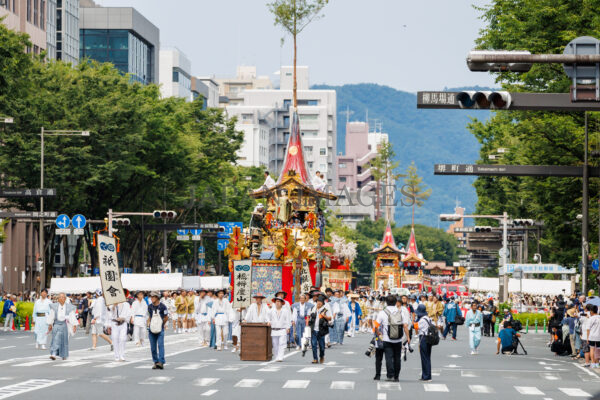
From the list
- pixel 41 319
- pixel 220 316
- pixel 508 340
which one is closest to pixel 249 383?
pixel 220 316

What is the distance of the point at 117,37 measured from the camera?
396 ft

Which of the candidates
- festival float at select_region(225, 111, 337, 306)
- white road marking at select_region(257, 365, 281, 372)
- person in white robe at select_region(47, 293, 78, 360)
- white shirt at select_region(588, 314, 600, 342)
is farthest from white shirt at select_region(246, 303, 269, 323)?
festival float at select_region(225, 111, 337, 306)

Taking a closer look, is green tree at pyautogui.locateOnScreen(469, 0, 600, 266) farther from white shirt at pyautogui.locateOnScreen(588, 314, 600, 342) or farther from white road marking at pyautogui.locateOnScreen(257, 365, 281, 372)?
white road marking at pyautogui.locateOnScreen(257, 365, 281, 372)

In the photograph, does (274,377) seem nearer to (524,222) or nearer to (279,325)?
(279,325)

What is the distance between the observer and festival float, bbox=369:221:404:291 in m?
116

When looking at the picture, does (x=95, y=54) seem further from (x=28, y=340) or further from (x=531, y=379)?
(x=531, y=379)

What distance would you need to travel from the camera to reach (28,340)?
3941cm

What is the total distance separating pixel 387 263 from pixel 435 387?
97682 millimetres

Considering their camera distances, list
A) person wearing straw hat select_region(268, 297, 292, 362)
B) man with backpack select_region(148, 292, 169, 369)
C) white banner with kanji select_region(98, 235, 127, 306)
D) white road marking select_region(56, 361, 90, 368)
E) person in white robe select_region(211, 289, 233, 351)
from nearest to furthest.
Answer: man with backpack select_region(148, 292, 169, 369) < white road marking select_region(56, 361, 90, 368) < white banner with kanji select_region(98, 235, 127, 306) < person wearing straw hat select_region(268, 297, 292, 362) < person in white robe select_region(211, 289, 233, 351)

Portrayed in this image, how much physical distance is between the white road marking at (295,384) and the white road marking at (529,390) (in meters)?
3.87

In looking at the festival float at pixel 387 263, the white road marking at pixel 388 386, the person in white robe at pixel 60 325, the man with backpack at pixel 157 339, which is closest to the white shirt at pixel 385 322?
the white road marking at pixel 388 386

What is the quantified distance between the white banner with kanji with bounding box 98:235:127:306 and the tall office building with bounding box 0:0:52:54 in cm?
5114

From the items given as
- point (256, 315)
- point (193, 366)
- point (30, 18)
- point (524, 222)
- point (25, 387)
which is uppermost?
point (30, 18)

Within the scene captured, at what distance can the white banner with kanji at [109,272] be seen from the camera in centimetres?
2695
